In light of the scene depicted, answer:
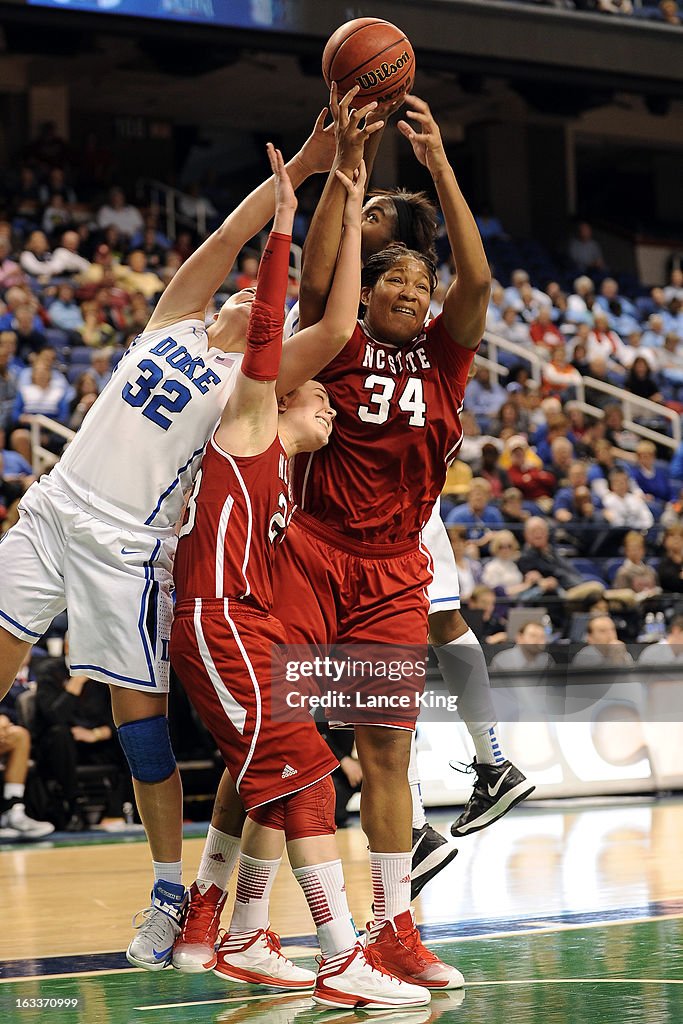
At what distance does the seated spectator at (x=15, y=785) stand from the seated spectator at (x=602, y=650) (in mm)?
3574

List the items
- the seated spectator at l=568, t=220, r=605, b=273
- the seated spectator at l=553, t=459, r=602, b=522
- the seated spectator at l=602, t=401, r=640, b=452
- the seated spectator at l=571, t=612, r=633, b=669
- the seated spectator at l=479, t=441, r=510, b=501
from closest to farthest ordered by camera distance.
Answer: the seated spectator at l=571, t=612, r=633, b=669 < the seated spectator at l=553, t=459, r=602, b=522 < the seated spectator at l=479, t=441, r=510, b=501 < the seated spectator at l=602, t=401, r=640, b=452 < the seated spectator at l=568, t=220, r=605, b=273

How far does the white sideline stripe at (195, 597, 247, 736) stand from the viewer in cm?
384

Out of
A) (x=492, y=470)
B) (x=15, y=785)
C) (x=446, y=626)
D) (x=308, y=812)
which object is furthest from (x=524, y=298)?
(x=308, y=812)

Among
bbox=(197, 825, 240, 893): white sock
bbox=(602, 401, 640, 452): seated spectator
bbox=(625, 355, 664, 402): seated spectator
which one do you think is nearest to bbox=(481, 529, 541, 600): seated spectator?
bbox=(602, 401, 640, 452): seated spectator

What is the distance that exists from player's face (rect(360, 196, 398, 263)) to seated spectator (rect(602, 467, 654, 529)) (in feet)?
29.8

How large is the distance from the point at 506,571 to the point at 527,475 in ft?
7.72

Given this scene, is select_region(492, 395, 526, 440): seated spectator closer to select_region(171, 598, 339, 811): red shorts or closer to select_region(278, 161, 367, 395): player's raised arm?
select_region(278, 161, 367, 395): player's raised arm

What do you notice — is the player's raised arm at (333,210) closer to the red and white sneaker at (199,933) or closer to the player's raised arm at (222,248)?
the player's raised arm at (222,248)

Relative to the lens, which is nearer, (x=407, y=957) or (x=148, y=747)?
(x=407, y=957)

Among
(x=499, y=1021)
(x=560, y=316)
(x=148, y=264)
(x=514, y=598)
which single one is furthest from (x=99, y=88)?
(x=499, y=1021)

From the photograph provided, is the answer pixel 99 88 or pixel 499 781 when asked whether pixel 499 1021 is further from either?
pixel 99 88

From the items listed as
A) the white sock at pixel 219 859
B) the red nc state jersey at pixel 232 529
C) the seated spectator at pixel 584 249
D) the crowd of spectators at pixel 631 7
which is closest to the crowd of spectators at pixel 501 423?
the seated spectator at pixel 584 249

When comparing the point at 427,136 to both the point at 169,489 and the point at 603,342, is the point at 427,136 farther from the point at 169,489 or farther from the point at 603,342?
the point at 603,342

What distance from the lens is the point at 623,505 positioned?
44.7ft
